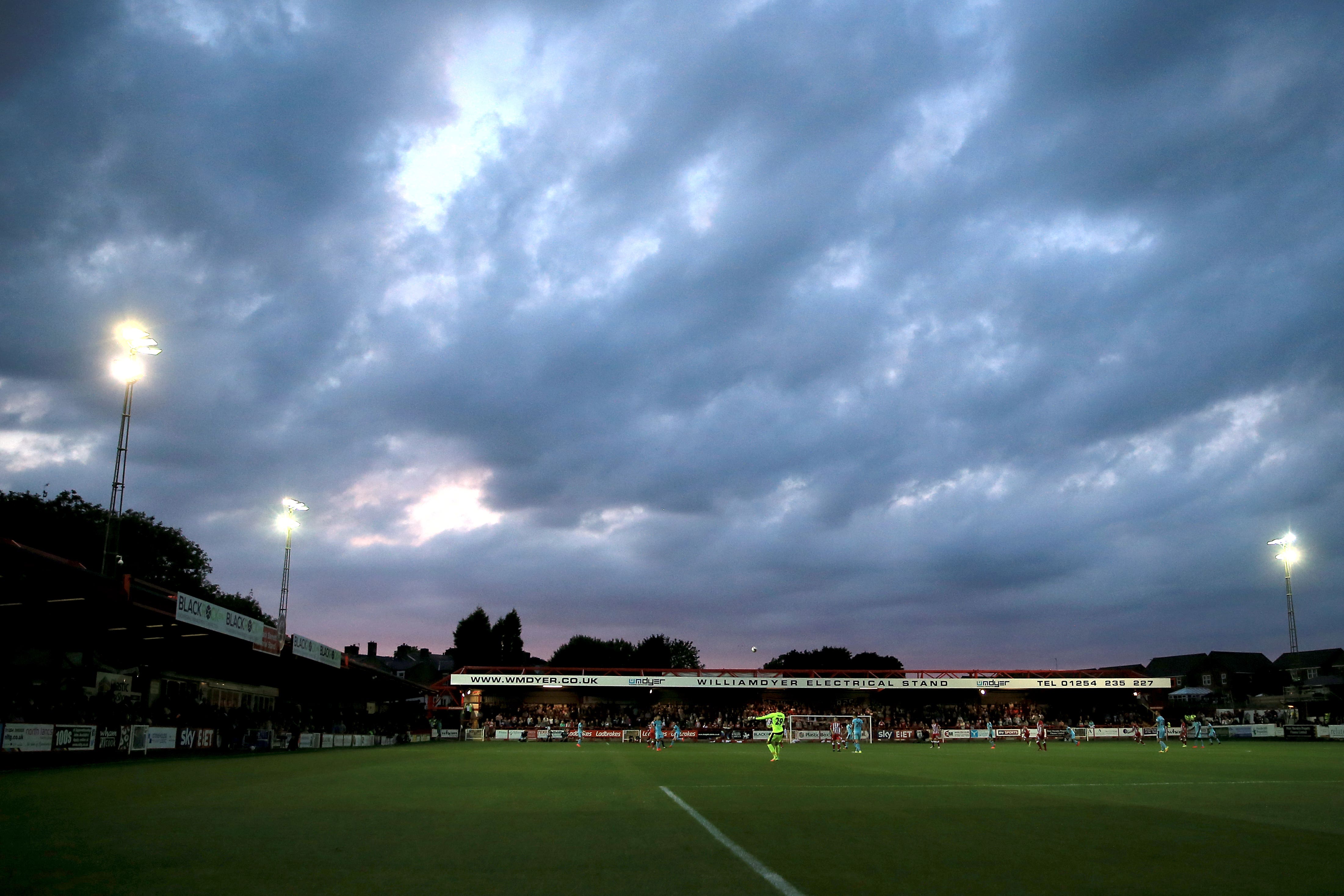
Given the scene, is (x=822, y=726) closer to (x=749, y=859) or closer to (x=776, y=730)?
(x=776, y=730)

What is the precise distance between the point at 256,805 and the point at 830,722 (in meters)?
58.0

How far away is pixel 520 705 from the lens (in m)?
69.1

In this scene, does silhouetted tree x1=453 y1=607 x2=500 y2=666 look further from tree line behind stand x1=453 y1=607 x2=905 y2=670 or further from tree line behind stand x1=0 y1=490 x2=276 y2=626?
tree line behind stand x1=0 y1=490 x2=276 y2=626

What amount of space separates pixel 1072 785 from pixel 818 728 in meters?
49.7

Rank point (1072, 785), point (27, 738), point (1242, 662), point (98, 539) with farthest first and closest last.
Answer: point (1242, 662) → point (98, 539) → point (27, 738) → point (1072, 785)

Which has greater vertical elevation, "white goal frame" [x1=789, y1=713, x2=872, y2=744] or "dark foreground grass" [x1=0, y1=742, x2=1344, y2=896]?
"dark foreground grass" [x1=0, y1=742, x2=1344, y2=896]

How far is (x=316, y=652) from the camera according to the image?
41.9m

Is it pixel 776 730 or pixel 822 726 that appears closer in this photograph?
pixel 776 730

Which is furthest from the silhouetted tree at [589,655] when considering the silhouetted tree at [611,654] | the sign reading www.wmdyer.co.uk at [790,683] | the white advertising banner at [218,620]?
the white advertising banner at [218,620]

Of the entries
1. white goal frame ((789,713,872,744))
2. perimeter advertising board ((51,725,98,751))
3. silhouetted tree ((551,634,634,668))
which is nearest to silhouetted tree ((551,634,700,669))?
silhouetted tree ((551,634,634,668))

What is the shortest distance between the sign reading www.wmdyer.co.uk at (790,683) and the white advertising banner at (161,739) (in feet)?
102

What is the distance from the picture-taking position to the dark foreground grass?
8016 millimetres

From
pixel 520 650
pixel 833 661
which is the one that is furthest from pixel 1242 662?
pixel 520 650

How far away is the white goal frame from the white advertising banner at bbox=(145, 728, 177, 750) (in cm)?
4019
